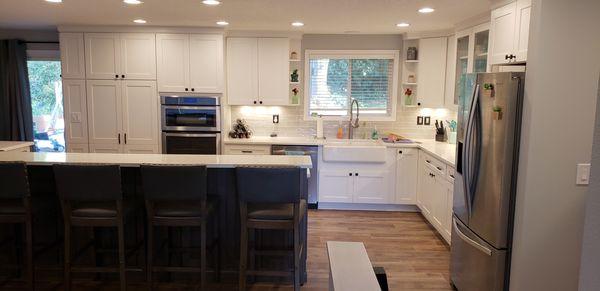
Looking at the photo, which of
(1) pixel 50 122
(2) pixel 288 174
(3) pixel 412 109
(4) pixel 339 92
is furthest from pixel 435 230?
(1) pixel 50 122

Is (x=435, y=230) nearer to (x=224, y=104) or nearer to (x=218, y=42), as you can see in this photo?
(x=224, y=104)

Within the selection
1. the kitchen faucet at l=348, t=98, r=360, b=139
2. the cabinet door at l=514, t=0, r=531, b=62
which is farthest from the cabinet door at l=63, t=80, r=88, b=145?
the cabinet door at l=514, t=0, r=531, b=62

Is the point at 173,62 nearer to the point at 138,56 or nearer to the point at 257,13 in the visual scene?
the point at 138,56

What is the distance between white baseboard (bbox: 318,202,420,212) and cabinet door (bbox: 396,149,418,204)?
17 cm

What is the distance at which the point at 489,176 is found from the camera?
283 centimetres

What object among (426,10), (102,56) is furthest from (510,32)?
A: (102,56)

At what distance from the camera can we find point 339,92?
6.02m

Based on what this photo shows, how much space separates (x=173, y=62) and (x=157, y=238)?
2651 mm

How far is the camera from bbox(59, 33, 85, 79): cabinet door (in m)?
5.24

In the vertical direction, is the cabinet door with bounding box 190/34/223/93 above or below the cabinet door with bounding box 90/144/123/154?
above

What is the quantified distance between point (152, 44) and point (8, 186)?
289 cm

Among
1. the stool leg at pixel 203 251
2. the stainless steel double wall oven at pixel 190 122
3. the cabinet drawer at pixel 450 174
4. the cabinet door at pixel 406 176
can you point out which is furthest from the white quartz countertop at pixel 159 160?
the cabinet door at pixel 406 176

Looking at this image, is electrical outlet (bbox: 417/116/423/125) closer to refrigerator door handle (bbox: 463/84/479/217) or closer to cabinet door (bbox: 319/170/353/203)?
cabinet door (bbox: 319/170/353/203)

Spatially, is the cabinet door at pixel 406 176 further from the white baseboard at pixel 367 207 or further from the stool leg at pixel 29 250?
the stool leg at pixel 29 250
